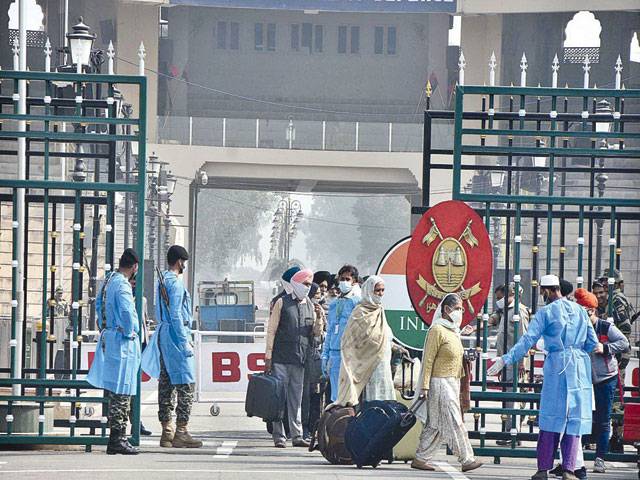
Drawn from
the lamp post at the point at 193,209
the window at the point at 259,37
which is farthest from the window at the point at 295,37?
the lamp post at the point at 193,209

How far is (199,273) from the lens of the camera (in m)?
106

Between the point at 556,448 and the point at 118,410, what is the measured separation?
3602mm

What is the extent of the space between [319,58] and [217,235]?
5535cm

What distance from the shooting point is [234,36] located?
5619 cm

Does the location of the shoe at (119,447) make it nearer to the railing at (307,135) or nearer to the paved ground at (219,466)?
the paved ground at (219,466)

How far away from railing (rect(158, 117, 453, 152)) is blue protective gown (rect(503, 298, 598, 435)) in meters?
34.9

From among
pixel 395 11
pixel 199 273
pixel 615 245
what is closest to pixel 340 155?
pixel 395 11

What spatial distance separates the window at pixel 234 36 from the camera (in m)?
56.0

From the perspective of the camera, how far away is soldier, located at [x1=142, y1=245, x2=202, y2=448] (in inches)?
518

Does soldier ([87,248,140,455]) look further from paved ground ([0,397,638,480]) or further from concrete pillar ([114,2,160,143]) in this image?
concrete pillar ([114,2,160,143])

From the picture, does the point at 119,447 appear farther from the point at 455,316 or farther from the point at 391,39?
the point at 391,39

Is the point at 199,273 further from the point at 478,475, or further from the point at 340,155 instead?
the point at 478,475

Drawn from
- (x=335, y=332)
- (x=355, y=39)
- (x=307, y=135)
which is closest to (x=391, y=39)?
(x=355, y=39)

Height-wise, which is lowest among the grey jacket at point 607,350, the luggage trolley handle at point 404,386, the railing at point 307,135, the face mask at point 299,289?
the luggage trolley handle at point 404,386
